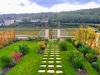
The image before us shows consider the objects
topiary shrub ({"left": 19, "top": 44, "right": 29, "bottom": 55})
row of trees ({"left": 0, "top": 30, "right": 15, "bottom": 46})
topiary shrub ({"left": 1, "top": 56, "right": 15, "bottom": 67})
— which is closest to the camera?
topiary shrub ({"left": 1, "top": 56, "right": 15, "bottom": 67})

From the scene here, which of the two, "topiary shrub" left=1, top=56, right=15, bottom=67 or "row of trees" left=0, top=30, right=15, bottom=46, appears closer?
"topiary shrub" left=1, top=56, right=15, bottom=67

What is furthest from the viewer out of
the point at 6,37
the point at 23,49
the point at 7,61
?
the point at 6,37

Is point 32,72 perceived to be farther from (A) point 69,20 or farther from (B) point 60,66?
(A) point 69,20

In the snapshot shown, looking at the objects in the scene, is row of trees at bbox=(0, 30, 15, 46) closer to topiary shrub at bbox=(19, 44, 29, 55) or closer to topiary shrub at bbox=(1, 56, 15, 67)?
topiary shrub at bbox=(19, 44, 29, 55)

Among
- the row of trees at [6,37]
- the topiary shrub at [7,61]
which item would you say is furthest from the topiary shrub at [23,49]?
the row of trees at [6,37]

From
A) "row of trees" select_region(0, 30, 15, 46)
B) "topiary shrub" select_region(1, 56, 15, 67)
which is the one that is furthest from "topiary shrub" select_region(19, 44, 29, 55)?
"row of trees" select_region(0, 30, 15, 46)

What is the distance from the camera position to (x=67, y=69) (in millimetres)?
10273

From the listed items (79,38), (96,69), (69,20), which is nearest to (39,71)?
(96,69)

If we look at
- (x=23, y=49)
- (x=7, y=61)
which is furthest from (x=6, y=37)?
(x=7, y=61)

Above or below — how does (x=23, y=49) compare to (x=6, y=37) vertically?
below

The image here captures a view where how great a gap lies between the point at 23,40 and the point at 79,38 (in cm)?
854

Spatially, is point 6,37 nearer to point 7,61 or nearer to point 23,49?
point 23,49

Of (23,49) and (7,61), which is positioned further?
Answer: (23,49)

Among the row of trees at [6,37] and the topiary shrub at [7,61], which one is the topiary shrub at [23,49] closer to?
the topiary shrub at [7,61]
